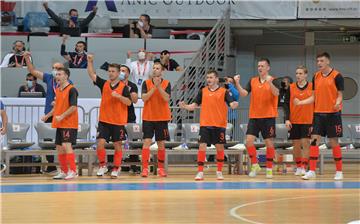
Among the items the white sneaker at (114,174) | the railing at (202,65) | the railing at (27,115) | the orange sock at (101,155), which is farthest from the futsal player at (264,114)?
the railing at (202,65)

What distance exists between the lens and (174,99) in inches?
794

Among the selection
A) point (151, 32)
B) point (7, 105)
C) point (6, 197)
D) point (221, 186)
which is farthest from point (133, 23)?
point (6, 197)

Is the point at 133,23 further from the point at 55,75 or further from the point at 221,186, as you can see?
the point at 221,186

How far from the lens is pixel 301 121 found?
1516cm

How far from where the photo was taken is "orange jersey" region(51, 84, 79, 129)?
1365 centimetres

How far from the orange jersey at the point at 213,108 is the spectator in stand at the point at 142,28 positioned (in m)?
7.99

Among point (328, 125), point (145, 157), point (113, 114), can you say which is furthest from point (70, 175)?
point (328, 125)

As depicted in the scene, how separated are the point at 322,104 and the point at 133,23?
956 centimetres

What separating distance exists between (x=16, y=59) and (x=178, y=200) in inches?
449

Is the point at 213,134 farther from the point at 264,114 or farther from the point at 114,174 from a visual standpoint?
the point at 114,174

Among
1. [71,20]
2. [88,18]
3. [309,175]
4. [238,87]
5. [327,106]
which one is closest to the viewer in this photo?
[238,87]

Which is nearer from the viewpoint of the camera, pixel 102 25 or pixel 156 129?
pixel 156 129

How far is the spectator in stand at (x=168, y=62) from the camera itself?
20094 mm

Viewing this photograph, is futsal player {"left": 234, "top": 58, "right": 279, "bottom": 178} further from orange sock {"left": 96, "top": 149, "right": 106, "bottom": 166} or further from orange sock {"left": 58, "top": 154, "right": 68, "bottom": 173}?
orange sock {"left": 58, "top": 154, "right": 68, "bottom": 173}
